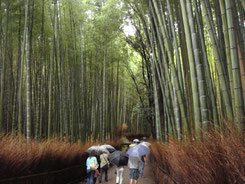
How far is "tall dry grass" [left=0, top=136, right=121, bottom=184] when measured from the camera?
2.27m

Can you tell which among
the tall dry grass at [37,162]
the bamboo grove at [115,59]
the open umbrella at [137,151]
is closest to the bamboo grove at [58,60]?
the bamboo grove at [115,59]

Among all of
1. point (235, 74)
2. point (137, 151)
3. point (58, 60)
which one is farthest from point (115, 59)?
point (235, 74)

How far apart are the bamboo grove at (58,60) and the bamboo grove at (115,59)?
32mm

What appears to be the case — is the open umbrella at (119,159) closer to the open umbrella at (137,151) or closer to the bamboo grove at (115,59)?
the open umbrella at (137,151)

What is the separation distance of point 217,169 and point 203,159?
0.44 ft

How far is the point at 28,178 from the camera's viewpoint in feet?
8.40

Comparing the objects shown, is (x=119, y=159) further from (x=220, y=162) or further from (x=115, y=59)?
(x=115, y=59)

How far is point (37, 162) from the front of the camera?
2850mm

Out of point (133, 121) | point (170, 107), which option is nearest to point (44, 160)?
point (170, 107)

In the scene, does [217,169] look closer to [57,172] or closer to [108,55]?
[57,172]

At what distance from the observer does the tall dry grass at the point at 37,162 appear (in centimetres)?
227

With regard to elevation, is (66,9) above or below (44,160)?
above

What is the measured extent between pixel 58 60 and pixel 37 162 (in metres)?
4.85

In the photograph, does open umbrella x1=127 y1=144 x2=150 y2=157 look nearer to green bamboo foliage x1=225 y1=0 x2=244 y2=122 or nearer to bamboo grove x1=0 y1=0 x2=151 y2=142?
green bamboo foliage x1=225 y1=0 x2=244 y2=122
